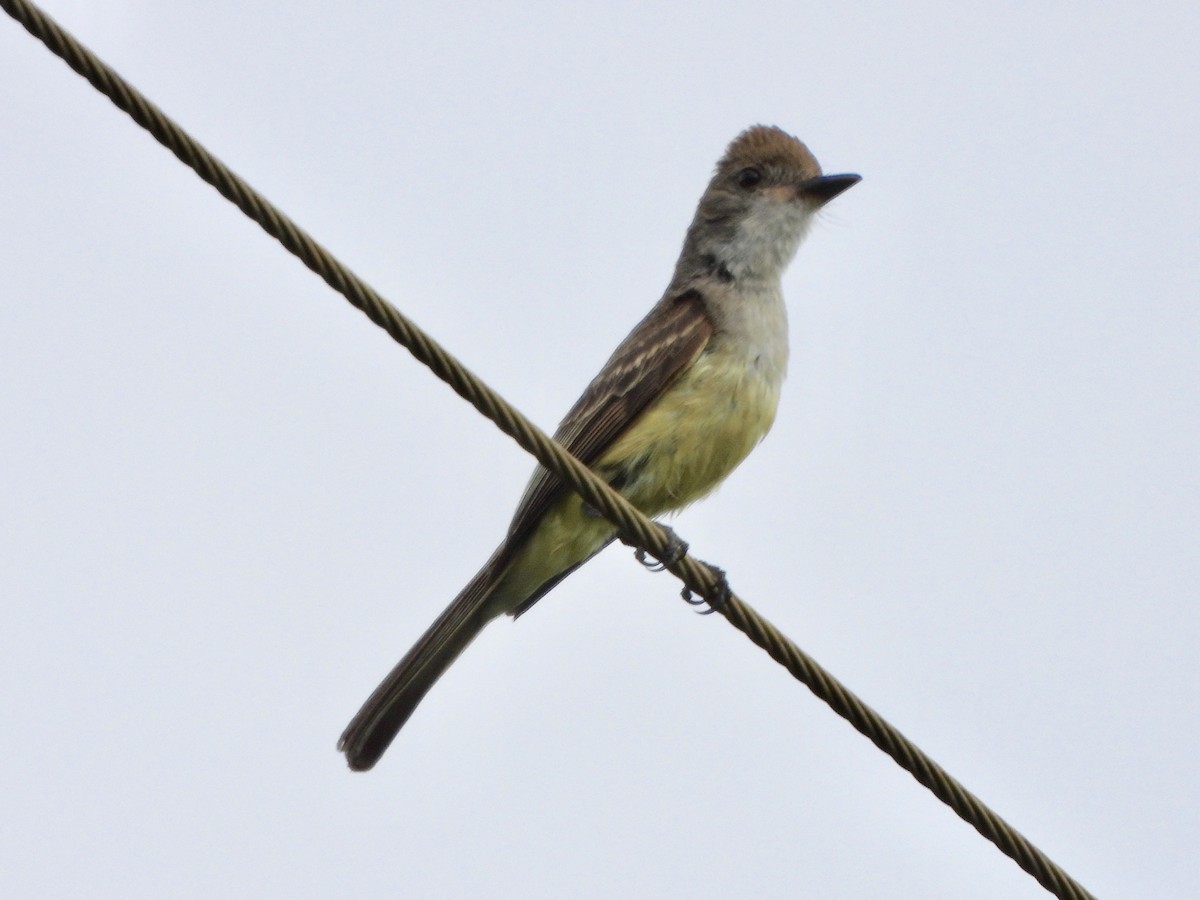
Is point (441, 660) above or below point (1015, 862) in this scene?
above

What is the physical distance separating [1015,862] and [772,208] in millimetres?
4051

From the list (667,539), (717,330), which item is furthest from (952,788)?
(717,330)

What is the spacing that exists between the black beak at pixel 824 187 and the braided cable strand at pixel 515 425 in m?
2.86

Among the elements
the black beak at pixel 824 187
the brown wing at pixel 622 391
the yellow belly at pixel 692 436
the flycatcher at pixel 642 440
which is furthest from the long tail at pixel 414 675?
the black beak at pixel 824 187

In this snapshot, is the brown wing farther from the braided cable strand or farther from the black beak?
the braided cable strand

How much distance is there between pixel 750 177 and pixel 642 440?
6.68 feet

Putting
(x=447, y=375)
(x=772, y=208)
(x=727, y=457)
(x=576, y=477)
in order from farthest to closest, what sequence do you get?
(x=772, y=208)
(x=727, y=457)
(x=576, y=477)
(x=447, y=375)

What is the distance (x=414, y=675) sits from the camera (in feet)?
23.1

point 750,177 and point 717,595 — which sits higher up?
point 750,177

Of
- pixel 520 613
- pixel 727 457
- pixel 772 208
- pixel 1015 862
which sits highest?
pixel 772 208

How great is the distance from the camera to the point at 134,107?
12.6 feet

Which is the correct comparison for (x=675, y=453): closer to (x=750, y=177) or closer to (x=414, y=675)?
(x=414, y=675)

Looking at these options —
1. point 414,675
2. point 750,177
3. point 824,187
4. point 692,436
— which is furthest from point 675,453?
point 750,177

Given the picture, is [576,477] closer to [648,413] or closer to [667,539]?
[667,539]
